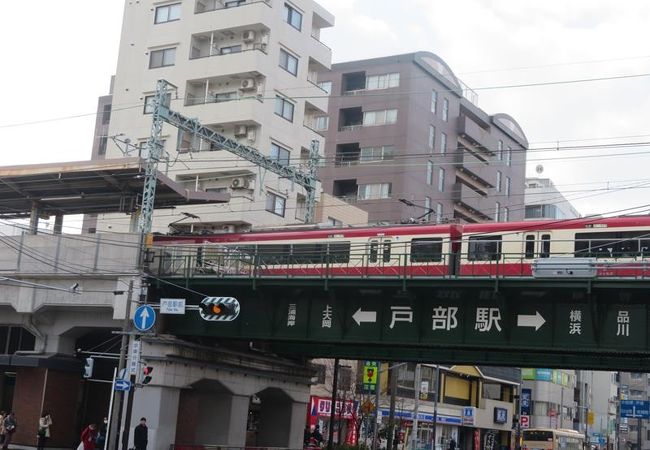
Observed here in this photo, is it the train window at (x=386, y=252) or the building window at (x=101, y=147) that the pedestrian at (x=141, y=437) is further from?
the building window at (x=101, y=147)

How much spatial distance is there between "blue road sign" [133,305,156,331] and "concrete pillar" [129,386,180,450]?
5598 millimetres

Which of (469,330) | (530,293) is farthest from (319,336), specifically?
(530,293)

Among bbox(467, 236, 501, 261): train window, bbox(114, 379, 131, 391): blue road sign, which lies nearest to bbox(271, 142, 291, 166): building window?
bbox(467, 236, 501, 261): train window

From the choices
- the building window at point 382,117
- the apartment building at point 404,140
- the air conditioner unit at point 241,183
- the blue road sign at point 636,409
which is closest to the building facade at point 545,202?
the apartment building at point 404,140

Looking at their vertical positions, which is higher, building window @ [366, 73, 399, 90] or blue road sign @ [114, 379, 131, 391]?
building window @ [366, 73, 399, 90]

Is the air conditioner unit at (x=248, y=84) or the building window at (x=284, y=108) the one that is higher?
the air conditioner unit at (x=248, y=84)

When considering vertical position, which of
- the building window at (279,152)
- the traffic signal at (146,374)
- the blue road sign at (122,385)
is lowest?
the blue road sign at (122,385)

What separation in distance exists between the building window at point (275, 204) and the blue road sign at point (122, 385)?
109 feet

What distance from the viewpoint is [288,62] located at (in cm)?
6900

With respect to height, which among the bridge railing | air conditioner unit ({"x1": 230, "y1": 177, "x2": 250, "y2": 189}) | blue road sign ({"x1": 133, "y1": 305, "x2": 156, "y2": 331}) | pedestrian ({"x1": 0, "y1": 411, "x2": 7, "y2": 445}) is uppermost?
air conditioner unit ({"x1": 230, "y1": 177, "x2": 250, "y2": 189})

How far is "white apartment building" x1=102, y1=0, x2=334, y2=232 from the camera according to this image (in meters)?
64.4

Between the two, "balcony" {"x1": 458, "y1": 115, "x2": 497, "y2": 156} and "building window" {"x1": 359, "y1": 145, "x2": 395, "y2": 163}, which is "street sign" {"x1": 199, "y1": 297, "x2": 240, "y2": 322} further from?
"balcony" {"x1": 458, "y1": 115, "x2": 497, "y2": 156}

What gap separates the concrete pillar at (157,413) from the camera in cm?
3653

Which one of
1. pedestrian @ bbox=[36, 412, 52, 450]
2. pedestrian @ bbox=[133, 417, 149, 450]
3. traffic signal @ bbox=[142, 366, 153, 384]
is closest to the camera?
traffic signal @ bbox=[142, 366, 153, 384]
